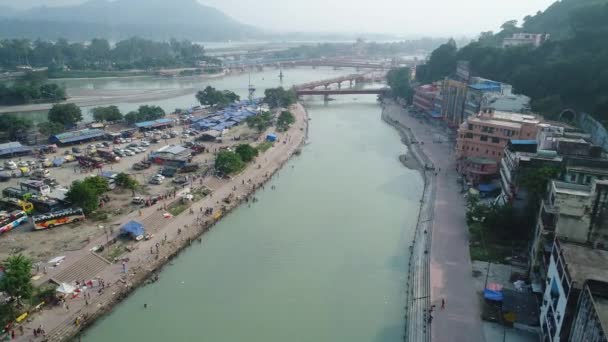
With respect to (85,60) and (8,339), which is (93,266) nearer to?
(8,339)

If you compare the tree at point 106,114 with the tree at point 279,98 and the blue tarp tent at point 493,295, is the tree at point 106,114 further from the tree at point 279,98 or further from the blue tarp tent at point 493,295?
the blue tarp tent at point 493,295

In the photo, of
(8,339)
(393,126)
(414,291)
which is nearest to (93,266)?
(8,339)

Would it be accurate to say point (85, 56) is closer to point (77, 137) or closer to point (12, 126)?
point (12, 126)

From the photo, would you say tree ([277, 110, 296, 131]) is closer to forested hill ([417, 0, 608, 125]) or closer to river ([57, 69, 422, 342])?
river ([57, 69, 422, 342])

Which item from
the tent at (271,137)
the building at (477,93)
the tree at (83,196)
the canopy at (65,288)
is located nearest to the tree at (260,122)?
the tent at (271,137)

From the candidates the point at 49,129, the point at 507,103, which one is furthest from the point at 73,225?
the point at 507,103

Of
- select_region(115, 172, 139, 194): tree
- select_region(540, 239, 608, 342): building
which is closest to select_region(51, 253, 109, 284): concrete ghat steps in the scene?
select_region(115, 172, 139, 194): tree
